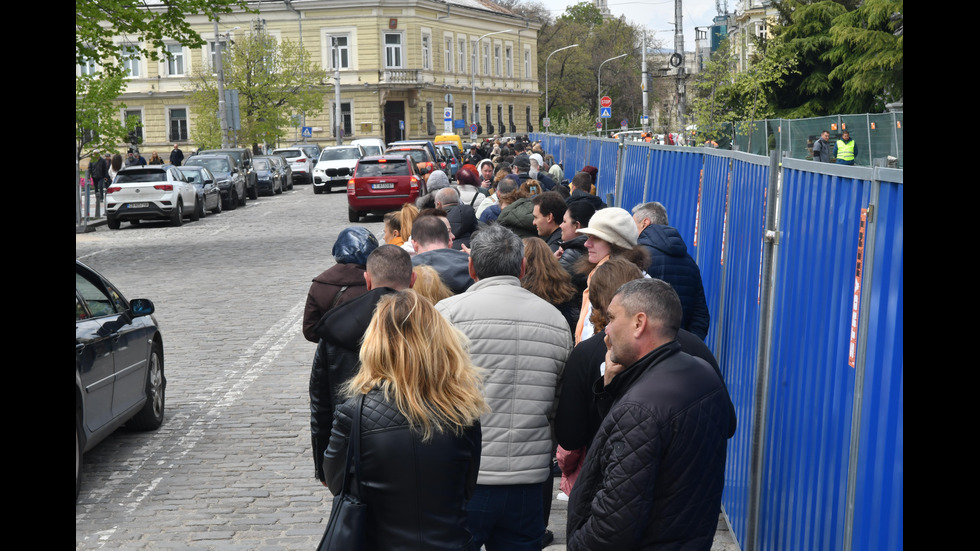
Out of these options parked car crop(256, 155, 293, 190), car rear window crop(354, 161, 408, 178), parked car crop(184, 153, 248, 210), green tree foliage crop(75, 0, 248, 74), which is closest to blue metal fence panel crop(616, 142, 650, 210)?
green tree foliage crop(75, 0, 248, 74)

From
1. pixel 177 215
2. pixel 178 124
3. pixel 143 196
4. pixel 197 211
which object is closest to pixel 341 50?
pixel 178 124

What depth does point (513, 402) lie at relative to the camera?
468 centimetres

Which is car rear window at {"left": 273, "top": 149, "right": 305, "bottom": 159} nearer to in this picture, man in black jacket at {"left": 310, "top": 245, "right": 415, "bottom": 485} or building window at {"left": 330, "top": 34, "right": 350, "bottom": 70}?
building window at {"left": 330, "top": 34, "right": 350, "bottom": 70}

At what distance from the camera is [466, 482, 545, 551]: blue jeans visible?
454cm

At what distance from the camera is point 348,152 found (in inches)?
1737

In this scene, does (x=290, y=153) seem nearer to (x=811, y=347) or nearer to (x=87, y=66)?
(x=87, y=66)

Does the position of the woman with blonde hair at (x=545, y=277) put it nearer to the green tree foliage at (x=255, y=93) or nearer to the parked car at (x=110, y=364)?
the parked car at (x=110, y=364)

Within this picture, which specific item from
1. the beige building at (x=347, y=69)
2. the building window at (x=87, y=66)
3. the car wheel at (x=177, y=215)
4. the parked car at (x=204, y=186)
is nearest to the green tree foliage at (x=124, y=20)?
the building window at (x=87, y=66)

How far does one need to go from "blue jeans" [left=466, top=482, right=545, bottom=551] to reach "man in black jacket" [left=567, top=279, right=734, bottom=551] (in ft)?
2.21

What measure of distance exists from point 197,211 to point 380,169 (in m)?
6.08
